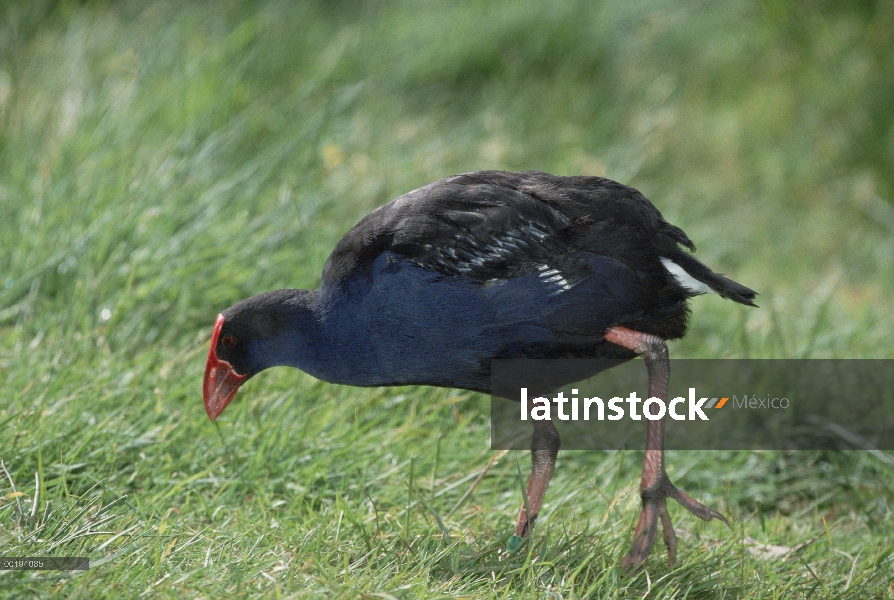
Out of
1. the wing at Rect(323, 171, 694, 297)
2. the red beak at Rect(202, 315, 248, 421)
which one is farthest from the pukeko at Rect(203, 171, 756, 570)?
the red beak at Rect(202, 315, 248, 421)

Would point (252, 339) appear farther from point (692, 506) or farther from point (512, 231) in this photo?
point (692, 506)

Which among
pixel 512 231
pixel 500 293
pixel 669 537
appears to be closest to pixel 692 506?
pixel 669 537

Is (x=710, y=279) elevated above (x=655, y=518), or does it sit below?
above

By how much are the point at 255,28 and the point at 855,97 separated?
3.47 meters

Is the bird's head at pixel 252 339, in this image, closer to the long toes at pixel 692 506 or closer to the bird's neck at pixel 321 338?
the bird's neck at pixel 321 338

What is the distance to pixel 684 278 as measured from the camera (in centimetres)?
300

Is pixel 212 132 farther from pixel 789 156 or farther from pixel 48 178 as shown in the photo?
pixel 789 156

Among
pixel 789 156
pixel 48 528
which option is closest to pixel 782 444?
pixel 48 528

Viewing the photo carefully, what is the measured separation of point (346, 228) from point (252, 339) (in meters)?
1.48

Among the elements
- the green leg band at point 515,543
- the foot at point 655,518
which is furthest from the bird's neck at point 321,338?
the foot at point 655,518

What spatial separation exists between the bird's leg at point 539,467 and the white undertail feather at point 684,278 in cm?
58

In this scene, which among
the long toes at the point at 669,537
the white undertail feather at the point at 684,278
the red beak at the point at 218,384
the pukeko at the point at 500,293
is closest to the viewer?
the pukeko at the point at 500,293

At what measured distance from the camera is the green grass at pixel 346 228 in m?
2.82

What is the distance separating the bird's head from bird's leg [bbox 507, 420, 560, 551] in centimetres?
77
